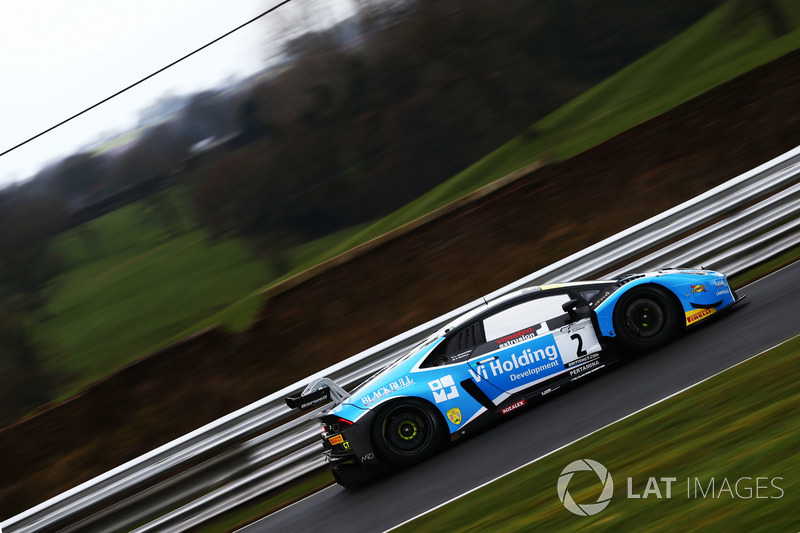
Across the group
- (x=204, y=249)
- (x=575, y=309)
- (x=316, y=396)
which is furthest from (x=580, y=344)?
(x=204, y=249)

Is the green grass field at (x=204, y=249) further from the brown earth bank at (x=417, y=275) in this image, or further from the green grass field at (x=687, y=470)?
the green grass field at (x=687, y=470)

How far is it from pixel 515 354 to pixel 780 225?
5.04 m

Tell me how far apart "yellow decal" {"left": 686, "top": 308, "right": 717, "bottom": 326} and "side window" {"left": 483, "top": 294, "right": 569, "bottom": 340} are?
1.22 metres

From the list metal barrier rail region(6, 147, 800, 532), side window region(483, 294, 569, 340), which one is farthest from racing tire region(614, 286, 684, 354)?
metal barrier rail region(6, 147, 800, 532)

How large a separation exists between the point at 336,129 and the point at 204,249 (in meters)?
4.47

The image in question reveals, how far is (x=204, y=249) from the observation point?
20.7 meters

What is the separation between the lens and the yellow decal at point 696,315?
834cm

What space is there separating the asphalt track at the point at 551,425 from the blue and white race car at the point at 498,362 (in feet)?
0.63

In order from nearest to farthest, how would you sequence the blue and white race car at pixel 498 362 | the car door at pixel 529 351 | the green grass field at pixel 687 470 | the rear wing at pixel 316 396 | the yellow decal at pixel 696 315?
the green grass field at pixel 687 470 → the rear wing at pixel 316 396 → the blue and white race car at pixel 498 362 → the car door at pixel 529 351 → the yellow decal at pixel 696 315

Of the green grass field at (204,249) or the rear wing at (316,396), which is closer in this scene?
the rear wing at (316,396)

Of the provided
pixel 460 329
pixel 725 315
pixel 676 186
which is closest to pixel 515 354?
pixel 460 329

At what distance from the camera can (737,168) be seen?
14.8m

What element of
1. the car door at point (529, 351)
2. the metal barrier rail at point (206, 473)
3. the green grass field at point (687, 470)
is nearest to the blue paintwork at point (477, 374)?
the car door at point (529, 351)

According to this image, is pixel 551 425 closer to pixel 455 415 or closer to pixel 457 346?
pixel 455 415
